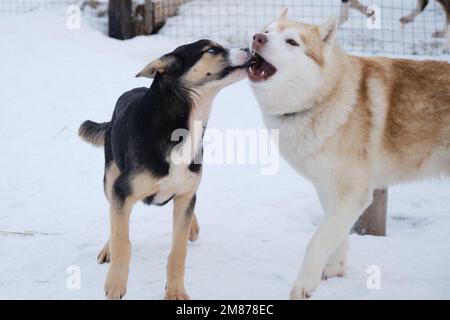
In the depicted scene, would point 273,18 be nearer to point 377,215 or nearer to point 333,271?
point 377,215

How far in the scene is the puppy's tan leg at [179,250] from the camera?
136 inches


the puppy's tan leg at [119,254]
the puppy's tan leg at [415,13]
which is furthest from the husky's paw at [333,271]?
the puppy's tan leg at [415,13]

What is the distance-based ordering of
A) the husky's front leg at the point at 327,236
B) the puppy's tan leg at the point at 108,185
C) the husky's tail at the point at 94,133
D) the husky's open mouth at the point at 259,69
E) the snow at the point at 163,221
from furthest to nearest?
the husky's tail at the point at 94,133, the puppy's tan leg at the point at 108,185, the snow at the point at 163,221, the husky's open mouth at the point at 259,69, the husky's front leg at the point at 327,236

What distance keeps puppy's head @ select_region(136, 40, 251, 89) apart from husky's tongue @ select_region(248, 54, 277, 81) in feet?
0.16

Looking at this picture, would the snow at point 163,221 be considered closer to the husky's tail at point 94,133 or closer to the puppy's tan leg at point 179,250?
the puppy's tan leg at point 179,250

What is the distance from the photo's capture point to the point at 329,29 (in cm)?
343

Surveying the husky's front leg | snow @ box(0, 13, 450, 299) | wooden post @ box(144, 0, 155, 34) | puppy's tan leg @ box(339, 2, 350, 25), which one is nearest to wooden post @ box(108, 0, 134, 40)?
wooden post @ box(144, 0, 155, 34)

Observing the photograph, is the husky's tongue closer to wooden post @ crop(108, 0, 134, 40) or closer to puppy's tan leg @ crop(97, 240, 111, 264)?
puppy's tan leg @ crop(97, 240, 111, 264)

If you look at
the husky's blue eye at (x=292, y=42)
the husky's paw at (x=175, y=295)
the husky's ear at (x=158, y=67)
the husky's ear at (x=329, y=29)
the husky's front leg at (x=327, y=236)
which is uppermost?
the husky's ear at (x=329, y=29)

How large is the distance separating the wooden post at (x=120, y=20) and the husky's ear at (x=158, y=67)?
17.6ft

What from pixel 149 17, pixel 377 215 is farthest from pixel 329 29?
pixel 149 17

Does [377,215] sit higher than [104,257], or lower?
higher

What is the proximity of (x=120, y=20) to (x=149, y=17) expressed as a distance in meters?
0.47

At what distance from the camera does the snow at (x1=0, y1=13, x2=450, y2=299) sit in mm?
3654
